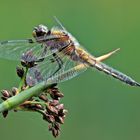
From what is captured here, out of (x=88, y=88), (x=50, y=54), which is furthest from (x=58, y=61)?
(x=88, y=88)

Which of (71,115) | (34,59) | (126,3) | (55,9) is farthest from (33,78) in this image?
(126,3)

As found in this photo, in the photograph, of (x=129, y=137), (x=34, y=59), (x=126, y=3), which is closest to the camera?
(x=34, y=59)

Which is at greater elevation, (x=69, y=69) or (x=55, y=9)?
(x=55, y=9)

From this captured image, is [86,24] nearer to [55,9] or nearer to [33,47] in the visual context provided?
[55,9]

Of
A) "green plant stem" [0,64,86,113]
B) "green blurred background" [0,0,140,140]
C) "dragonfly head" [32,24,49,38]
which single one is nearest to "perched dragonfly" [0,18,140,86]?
"dragonfly head" [32,24,49,38]

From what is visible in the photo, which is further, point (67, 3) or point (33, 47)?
point (67, 3)

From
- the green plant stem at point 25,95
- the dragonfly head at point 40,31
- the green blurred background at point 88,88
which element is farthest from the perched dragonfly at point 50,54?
the green blurred background at point 88,88

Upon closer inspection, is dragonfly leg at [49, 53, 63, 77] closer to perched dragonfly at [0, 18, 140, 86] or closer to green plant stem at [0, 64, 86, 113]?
perched dragonfly at [0, 18, 140, 86]

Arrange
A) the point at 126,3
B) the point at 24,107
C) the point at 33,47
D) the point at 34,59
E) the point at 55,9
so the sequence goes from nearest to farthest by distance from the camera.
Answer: the point at 24,107 < the point at 34,59 < the point at 33,47 < the point at 55,9 < the point at 126,3
